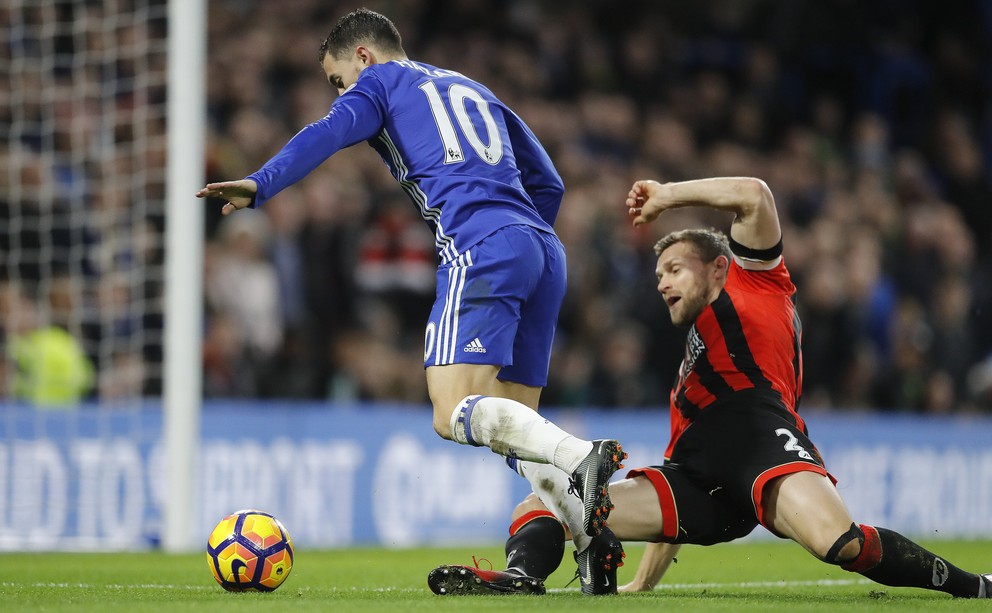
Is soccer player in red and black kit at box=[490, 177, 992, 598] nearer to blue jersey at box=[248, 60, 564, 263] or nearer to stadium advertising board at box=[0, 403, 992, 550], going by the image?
blue jersey at box=[248, 60, 564, 263]

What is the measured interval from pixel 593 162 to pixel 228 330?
16.0ft

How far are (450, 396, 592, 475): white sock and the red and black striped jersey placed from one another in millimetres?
948

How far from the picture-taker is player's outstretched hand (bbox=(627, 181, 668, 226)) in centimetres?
507

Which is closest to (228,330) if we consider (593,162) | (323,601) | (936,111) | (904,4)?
(593,162)

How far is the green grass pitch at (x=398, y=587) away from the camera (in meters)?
4.62

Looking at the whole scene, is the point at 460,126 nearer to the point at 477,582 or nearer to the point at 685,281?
the point at 685,281

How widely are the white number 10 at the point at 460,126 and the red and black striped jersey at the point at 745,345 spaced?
40.7 inches

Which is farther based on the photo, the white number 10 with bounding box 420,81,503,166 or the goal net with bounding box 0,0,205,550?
the goal net with bounding box 0,0,205,550

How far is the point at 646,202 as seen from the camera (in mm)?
5133

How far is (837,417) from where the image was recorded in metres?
11.9

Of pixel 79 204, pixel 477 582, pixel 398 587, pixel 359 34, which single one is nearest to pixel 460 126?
pixel 359 34

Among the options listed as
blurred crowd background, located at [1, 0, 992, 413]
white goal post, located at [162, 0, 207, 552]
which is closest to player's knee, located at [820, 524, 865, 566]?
white goal post, located at [162, 0, 207, 552]

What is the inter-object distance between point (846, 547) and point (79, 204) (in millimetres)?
6933

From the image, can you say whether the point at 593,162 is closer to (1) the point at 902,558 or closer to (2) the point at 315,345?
(2) the point at 315,345
